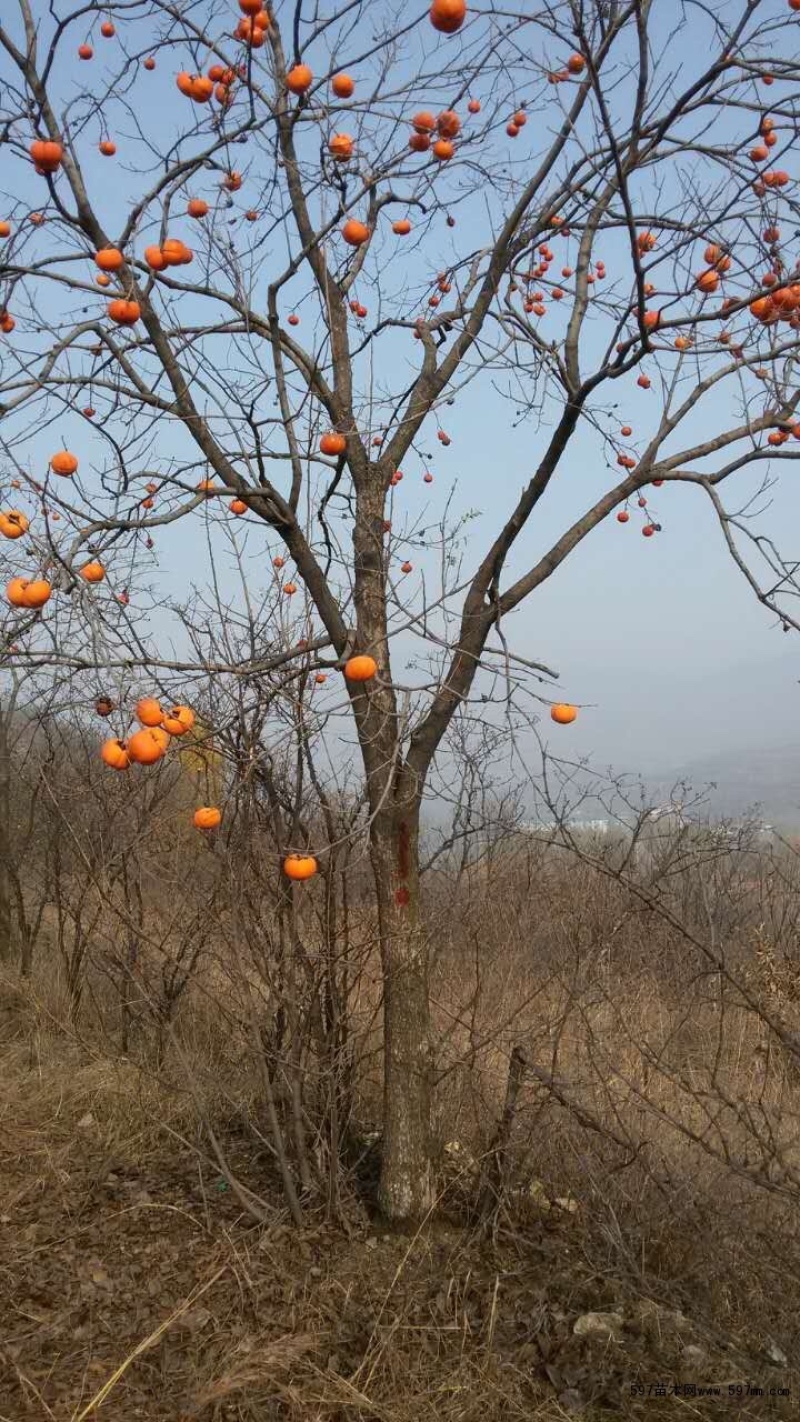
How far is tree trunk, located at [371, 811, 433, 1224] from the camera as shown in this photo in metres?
3.05

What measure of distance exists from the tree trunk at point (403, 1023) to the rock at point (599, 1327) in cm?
58

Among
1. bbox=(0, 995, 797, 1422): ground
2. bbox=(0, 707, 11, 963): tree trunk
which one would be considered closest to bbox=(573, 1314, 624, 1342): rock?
bbox=(0, 995, 797, 1422): ground

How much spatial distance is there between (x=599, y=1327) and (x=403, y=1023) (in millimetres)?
1008

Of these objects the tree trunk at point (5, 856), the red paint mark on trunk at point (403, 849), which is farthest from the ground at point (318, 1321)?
the tree trunk at point (5, 856)

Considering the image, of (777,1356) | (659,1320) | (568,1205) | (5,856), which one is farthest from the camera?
(5,856)

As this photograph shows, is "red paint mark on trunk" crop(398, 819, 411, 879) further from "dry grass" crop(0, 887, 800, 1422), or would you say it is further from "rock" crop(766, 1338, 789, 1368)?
"rock" crop(766, 1338, 789, 1368)

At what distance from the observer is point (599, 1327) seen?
279 centimetres

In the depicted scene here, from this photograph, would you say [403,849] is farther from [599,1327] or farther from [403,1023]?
[599,1327]

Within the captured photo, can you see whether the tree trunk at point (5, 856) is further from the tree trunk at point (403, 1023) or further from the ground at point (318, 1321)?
the tree trunk at point (403, 1023)

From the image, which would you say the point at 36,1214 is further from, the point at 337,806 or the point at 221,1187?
the point at 337,806

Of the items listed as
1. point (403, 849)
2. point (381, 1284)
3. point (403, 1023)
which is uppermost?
point (403, 849)

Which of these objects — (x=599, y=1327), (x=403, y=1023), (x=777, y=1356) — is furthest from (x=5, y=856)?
(x=777, y=1356)

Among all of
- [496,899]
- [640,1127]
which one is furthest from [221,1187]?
[496,899]

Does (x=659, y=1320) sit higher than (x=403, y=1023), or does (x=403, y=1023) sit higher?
(x=403, y=1023)
